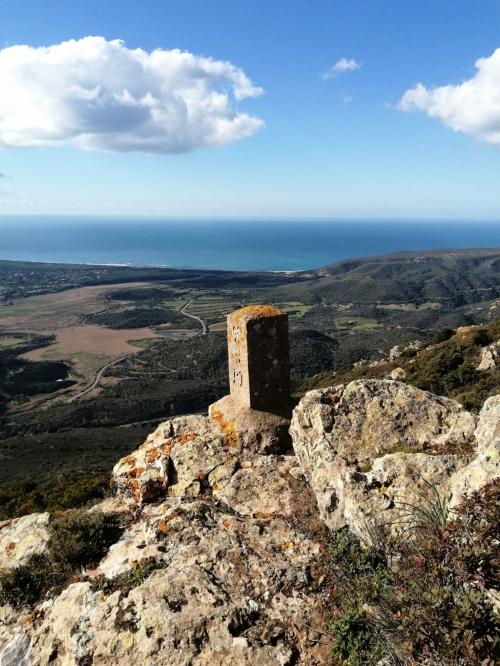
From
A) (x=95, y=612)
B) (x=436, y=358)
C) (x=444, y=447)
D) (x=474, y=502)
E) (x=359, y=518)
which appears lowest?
(x=436, y=358)

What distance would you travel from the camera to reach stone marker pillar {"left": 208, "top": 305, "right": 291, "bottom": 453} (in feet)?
29.2

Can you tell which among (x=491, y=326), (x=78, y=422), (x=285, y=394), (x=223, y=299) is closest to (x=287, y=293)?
(x=223, y=299)

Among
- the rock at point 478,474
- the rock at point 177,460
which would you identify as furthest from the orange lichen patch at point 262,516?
the rock at point 478,474

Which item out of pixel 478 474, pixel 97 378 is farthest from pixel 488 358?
pixel 97 378

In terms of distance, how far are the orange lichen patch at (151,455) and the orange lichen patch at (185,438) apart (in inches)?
17.6

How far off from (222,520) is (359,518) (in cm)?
222

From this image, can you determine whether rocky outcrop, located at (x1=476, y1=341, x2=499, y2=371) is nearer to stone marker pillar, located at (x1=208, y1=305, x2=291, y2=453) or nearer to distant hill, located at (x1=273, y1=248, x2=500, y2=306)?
stone marker pillar, located at (x1=208, y1=305, x2=291, y2=453)

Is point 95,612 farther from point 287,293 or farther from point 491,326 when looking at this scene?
point 287,293

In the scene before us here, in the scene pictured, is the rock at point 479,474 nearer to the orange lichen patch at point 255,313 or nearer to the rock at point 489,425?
the rock at point 489,425

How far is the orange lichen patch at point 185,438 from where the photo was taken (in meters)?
8.93

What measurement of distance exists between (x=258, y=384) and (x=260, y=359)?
0.54 metres

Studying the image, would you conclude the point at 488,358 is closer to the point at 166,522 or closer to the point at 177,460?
the point at 177,460

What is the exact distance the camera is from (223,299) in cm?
15650

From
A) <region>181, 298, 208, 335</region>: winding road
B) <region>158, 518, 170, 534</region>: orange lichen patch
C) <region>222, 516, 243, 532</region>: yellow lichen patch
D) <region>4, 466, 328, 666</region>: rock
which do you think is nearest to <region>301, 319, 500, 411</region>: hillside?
<region>222, 516, 243, 532</region>: yellow lichen patch
